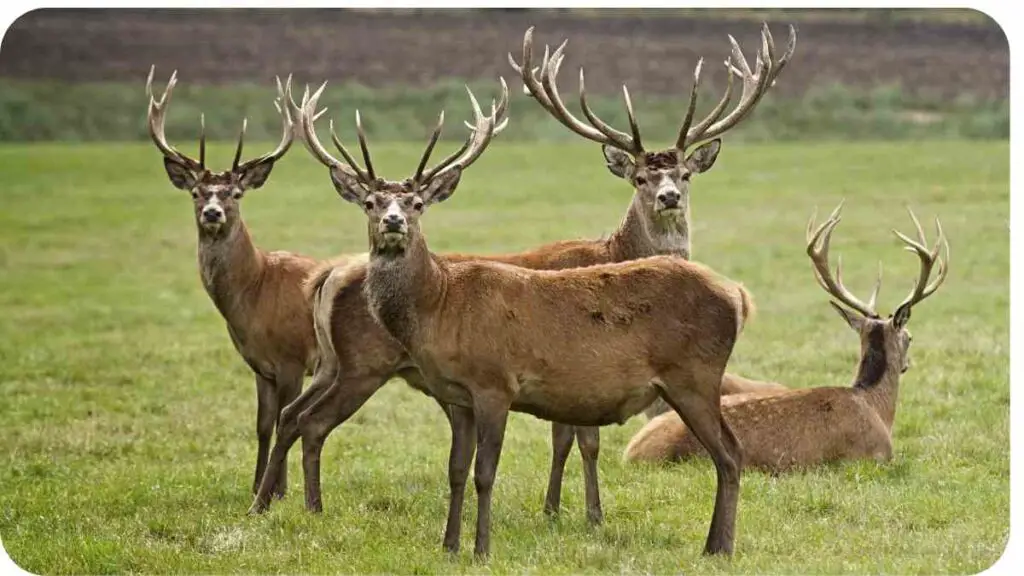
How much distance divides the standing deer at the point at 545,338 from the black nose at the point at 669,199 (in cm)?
145

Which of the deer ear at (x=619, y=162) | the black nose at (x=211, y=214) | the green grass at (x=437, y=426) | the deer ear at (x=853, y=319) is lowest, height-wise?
the green grass at (x=437, y=426)

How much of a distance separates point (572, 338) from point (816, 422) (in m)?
2.67

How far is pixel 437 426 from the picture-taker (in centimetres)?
1305

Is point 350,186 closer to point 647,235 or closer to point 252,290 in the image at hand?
point 252,290

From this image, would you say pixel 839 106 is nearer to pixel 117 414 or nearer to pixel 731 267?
pixel 731 267

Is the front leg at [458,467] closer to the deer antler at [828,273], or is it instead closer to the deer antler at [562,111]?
the deer antler at [562,111]

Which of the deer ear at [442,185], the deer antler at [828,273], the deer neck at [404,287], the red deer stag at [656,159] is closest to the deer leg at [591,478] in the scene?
the red deer stag at [656,159]

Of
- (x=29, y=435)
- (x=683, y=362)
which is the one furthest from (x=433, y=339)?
(x=29, y=435)

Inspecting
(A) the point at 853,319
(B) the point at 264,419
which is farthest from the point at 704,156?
(B) the point at 264,419

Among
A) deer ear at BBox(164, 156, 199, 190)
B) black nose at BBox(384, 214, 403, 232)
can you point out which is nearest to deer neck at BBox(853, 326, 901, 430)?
black nose at BBox(384, 214, 403, 232)

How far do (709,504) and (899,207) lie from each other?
16.9 meters

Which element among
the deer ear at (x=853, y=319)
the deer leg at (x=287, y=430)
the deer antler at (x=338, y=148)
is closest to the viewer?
the deer antler at (x=338, y=148)

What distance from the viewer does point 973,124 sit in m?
32.1

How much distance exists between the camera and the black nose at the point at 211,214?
10.3 meters
